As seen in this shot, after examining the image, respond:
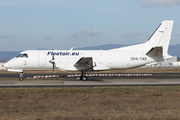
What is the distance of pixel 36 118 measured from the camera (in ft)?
30.9

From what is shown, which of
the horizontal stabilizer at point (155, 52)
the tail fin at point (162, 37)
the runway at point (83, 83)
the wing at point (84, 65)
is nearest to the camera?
the runway at point (83, 83)

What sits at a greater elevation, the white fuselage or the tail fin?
the tail fin

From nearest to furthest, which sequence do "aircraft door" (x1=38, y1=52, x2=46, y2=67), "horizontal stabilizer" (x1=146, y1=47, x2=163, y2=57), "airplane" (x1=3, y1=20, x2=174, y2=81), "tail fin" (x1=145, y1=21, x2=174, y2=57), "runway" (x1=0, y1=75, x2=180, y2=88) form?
"runway" (x1=0, y1=75, x2=180, y2=88) → "airplane" (x1=3, y1=20, x2=174, y2=81) → "horizontal stabilizer" (x1=146, y1=47, x2=163, y2=57) → "aircraft door" (x1=38, y1=52, x2=46, y2=67) → "tail fin" (x1=145, y1=21, x2=174, y2=57)

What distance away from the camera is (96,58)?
93.2 feet

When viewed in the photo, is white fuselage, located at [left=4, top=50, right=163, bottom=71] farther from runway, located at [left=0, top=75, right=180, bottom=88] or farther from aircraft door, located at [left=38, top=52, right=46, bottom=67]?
runway, located at [left=0, top=75, right=180, bottom=88]

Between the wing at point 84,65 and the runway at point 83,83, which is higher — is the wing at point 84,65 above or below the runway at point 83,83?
above

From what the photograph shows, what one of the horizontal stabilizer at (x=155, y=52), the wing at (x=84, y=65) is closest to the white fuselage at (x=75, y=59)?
the wing at (x=84, y=65)

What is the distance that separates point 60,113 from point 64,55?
59.1 feet

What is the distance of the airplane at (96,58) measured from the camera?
1057 inches

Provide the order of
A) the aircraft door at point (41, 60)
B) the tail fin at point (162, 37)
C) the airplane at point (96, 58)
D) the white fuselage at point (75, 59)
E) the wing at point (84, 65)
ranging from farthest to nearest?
the tail fin at point (162, 37), the aircraft door at point (41, 60), the white fuselage at point (75, 59), the airplane at point (96, 58), the wing at point (84, 65)

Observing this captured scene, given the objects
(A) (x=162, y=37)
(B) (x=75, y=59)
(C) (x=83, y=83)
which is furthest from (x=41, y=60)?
(A) (x=162, y=37)

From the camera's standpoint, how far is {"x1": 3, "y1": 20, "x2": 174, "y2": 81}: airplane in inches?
1057

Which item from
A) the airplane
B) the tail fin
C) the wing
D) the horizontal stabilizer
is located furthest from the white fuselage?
the tail fin

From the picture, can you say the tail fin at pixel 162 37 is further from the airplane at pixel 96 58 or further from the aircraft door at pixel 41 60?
the aircraft door at pixel 41 60
